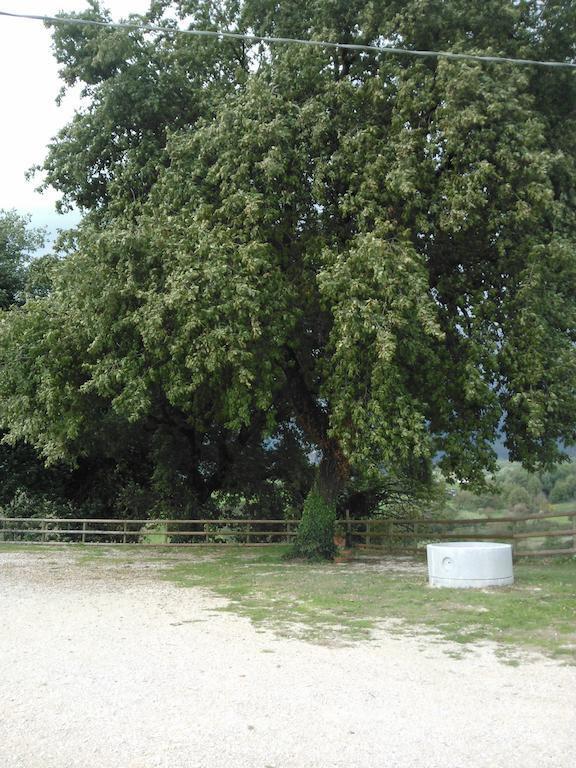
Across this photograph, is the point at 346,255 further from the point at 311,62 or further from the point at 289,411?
the point at 289,411

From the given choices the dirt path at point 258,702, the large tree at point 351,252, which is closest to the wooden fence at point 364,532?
the large tree at point 351,252

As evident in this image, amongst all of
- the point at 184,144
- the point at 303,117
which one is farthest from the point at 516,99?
the point at 184,144

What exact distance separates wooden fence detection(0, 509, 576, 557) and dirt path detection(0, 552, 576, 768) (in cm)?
954

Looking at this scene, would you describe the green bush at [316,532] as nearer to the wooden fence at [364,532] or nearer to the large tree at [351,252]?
the large tree at [351,252]

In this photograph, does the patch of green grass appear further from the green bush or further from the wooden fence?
the green bush

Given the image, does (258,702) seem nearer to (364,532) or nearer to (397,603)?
(397,603)

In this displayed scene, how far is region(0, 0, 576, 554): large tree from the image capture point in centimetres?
1656

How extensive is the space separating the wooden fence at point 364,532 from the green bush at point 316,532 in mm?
2506

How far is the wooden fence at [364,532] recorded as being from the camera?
18438 mm

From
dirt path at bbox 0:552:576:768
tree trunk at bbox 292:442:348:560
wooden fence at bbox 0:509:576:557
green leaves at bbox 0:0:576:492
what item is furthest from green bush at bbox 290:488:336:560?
dirt path at bbox 0:552:576:768

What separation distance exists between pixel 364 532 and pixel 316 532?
3.22 meters

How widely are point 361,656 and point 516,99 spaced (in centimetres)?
1294

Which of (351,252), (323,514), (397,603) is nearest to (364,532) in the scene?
(323,514)

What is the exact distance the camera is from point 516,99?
16922 millimetres
